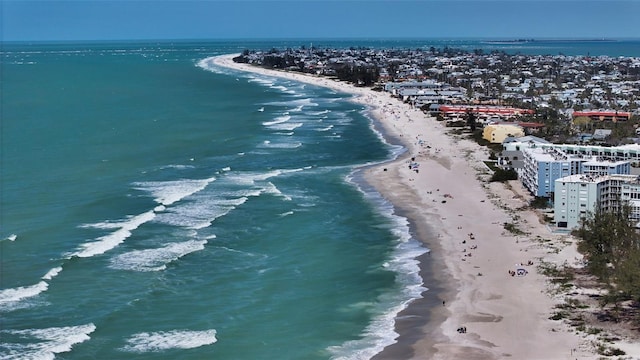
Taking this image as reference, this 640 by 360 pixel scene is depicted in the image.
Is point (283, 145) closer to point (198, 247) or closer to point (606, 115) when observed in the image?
point (606, 115)

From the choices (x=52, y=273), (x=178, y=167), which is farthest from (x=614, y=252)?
(x=178, y=167)

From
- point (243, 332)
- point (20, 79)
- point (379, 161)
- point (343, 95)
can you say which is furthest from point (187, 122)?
point (20, 79)

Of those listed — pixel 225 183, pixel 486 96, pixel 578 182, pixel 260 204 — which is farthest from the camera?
pixel 486 96

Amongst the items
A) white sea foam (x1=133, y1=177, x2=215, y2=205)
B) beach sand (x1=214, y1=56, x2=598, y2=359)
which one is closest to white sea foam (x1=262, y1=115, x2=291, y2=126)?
beach sand (x1=214, y1=56, x2=598, y2=359)

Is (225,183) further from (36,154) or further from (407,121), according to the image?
(407,121)

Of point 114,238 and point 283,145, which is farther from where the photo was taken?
point 283,145

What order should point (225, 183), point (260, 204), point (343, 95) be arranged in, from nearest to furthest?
point (260, 204)
point (225, 183)
point (343, 95)

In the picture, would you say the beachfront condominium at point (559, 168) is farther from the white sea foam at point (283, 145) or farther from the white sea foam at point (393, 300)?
the white sea foam at point (283, 145)
